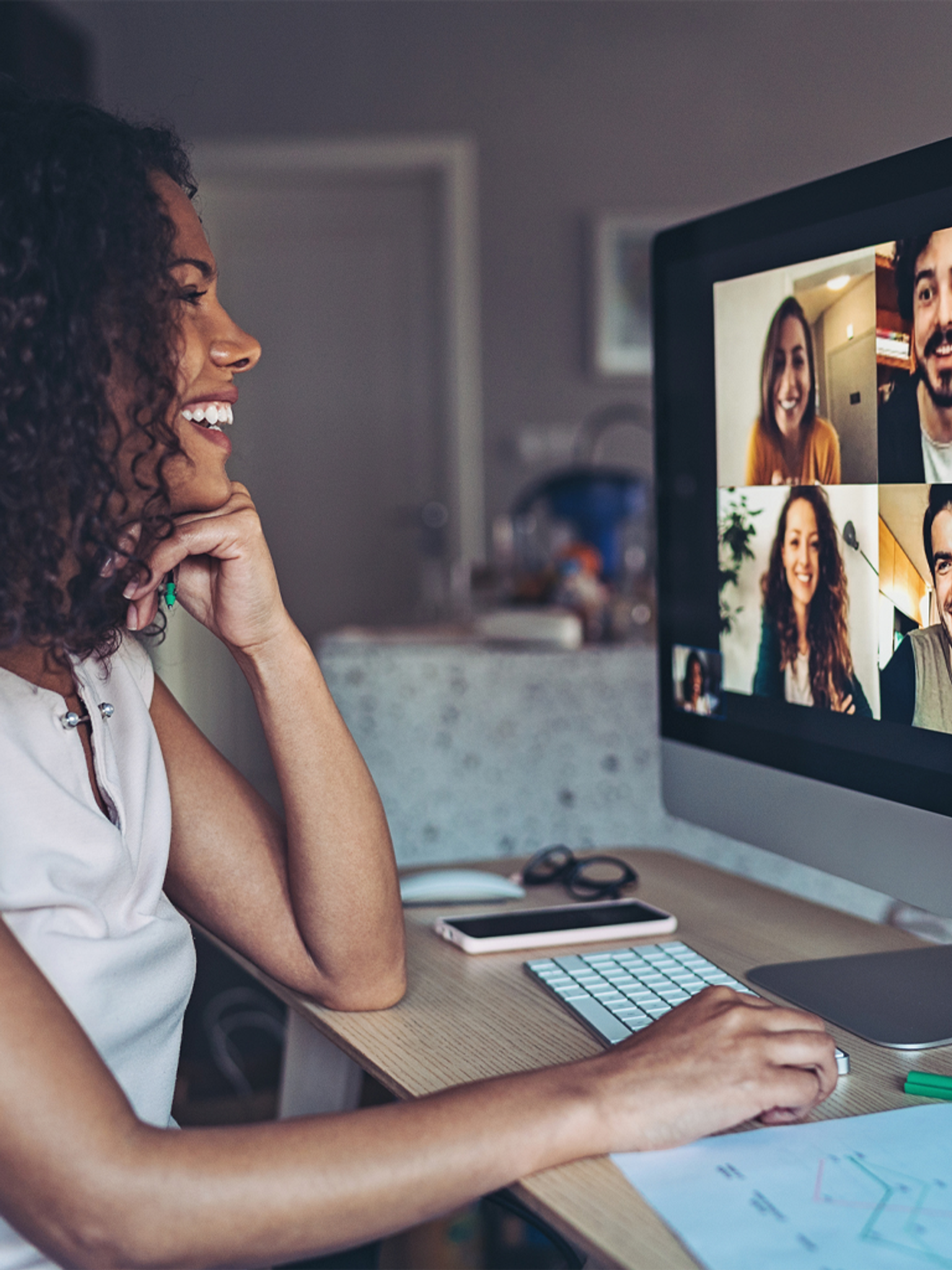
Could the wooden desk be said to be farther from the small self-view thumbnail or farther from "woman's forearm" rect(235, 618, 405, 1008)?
the small self-view thumbnail

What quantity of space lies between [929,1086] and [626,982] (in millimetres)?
230

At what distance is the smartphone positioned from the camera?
103cm

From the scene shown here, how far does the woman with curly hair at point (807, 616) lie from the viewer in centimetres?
90

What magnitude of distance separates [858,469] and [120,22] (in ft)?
13.7

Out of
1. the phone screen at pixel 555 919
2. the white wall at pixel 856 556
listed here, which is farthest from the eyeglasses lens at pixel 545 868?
the white wall at pixel 856 556

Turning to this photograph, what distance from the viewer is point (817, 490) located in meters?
0.91

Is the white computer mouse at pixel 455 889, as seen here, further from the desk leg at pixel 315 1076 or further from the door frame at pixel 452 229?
the door frame at pixel 452 229

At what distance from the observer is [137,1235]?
24.2 inches

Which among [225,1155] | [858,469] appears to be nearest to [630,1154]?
[225,1155]

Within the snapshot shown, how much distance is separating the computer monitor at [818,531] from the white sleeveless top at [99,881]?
43 centimetres

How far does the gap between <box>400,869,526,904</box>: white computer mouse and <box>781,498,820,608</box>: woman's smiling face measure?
15.9 inches

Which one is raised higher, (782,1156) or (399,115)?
(399,115)

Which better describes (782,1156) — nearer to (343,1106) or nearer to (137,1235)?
(137,1235)

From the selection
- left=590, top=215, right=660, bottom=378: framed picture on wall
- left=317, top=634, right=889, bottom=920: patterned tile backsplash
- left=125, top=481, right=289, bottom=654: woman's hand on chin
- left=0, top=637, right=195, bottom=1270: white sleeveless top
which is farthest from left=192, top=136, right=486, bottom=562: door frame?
left=0, top=637, right=195, bottom=1270: white sleeveless top
